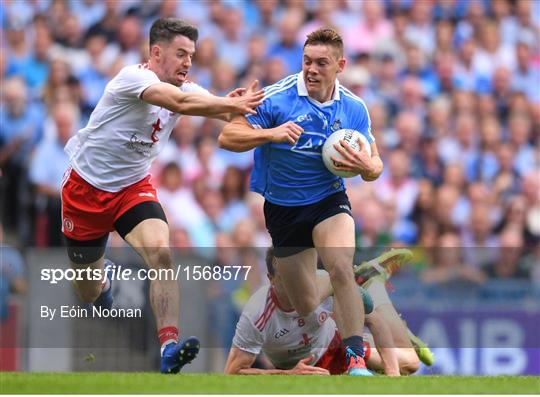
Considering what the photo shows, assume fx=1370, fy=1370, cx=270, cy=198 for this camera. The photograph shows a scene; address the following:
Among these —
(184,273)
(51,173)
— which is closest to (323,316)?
(184,273)

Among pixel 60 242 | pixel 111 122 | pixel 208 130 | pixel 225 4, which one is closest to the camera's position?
pixel 111 122

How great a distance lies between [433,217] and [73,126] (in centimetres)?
420

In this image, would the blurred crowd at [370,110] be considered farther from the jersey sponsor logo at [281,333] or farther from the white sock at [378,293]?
the jersey sponsor logo at [281,333]

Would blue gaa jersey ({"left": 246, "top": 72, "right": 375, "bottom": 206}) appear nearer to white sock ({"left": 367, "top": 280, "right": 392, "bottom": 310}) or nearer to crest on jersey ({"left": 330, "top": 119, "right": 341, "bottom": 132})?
crest on jersey ({"left": 330, "top": 119, "right": 341, "bottom": 132})

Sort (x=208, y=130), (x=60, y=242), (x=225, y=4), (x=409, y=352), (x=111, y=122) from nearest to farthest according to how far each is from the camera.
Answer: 1. (x=111, y=122)
2. (x=409, y=352)
3. (x=60, y=242)
4. (x=208, y=130)
5. (x=225, y=4)

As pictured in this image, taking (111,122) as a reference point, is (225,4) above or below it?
above

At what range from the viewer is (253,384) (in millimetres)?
8891

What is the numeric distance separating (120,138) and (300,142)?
1.39m

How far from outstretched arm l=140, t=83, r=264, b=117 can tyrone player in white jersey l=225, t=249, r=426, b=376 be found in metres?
1.64


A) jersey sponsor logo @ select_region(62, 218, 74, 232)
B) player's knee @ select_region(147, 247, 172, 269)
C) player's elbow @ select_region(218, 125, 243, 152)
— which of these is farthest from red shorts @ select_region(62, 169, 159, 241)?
player's elbow @ select_region(218, 125, 243, 152)

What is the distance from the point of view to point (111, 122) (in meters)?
10.3

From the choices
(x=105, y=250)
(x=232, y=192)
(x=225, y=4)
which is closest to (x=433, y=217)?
(x=232, y=192)

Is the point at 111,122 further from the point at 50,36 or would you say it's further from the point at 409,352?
the point at 50,36

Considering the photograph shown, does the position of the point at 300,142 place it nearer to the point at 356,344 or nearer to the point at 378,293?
the point at 356,344
